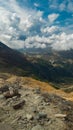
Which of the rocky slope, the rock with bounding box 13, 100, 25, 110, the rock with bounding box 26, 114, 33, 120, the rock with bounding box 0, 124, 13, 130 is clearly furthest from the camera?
the rock with bounding box 13, 100, 25, 110

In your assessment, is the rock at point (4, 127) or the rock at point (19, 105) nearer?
the rock at point (4, 127)

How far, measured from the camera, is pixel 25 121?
104ft

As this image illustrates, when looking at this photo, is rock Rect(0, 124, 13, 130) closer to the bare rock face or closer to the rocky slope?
the rocky slope

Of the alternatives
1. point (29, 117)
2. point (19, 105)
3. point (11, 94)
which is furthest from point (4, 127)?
point (11, 94)

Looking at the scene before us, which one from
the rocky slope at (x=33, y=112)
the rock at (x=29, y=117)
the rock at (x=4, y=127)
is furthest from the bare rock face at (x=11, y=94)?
the rock at (x=4, y=127)

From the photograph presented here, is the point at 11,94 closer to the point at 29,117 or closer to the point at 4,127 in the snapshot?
the point at 29,117

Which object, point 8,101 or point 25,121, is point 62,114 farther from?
point 8,101

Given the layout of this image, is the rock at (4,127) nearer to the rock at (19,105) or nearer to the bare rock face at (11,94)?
the rock at (19,105)

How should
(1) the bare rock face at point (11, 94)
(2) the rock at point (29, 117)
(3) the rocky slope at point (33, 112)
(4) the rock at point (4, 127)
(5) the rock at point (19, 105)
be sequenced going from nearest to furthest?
(4) the rock at point (4, 127) → (3) the rocky slope at point (33, 112) → (2) the rock at point (29, 117) → (5) the rock at point (19, 105) → (1) the bare rock face at point (11, 94)

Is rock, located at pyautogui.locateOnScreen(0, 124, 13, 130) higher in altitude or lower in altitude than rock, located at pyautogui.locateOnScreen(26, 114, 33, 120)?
Result: lower

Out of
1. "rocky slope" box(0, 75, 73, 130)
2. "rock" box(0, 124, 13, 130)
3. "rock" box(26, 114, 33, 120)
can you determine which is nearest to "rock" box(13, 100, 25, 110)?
"rocky slope" box(0, 75, 73, 130)

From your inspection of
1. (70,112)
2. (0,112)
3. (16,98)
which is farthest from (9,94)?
(70,112)

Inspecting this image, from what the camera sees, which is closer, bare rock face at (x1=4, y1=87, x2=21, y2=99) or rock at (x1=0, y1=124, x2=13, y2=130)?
rock at (x1=0, y1=124, x2=13, y2=130)

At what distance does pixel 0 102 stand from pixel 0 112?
303cm
